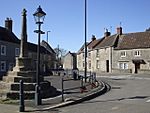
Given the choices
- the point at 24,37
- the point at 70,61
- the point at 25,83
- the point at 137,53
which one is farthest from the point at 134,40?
the point at 25,83

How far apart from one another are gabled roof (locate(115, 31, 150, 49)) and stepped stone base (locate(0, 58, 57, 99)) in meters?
44.5

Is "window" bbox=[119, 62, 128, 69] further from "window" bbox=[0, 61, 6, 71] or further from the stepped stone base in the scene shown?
the stepped stone base

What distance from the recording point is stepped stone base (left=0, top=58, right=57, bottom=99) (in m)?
16.5

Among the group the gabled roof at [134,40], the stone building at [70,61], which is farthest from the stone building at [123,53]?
the stone building at [70,61]

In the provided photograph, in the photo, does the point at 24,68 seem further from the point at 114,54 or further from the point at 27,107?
the point at 114,54

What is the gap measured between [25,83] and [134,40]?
49227mm

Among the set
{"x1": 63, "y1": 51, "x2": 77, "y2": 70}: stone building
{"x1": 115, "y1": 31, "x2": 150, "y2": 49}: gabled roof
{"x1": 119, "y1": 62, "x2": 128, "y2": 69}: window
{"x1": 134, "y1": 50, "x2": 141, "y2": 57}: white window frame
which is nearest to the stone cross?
{"x1": 115, "y1": 31, "x2": 150, "y2": 49}: gabled roof

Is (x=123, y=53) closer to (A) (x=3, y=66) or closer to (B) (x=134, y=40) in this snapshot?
(B) (x=134, y=40)

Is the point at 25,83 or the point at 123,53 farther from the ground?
the point at 123,53

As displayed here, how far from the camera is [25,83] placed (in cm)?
1731

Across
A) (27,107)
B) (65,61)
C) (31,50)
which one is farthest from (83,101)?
(65,61)

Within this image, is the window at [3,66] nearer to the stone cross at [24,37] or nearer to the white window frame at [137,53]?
the white window frame at [137,53]

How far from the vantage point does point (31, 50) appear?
227 feet

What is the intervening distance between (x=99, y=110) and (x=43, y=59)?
6295 cm
